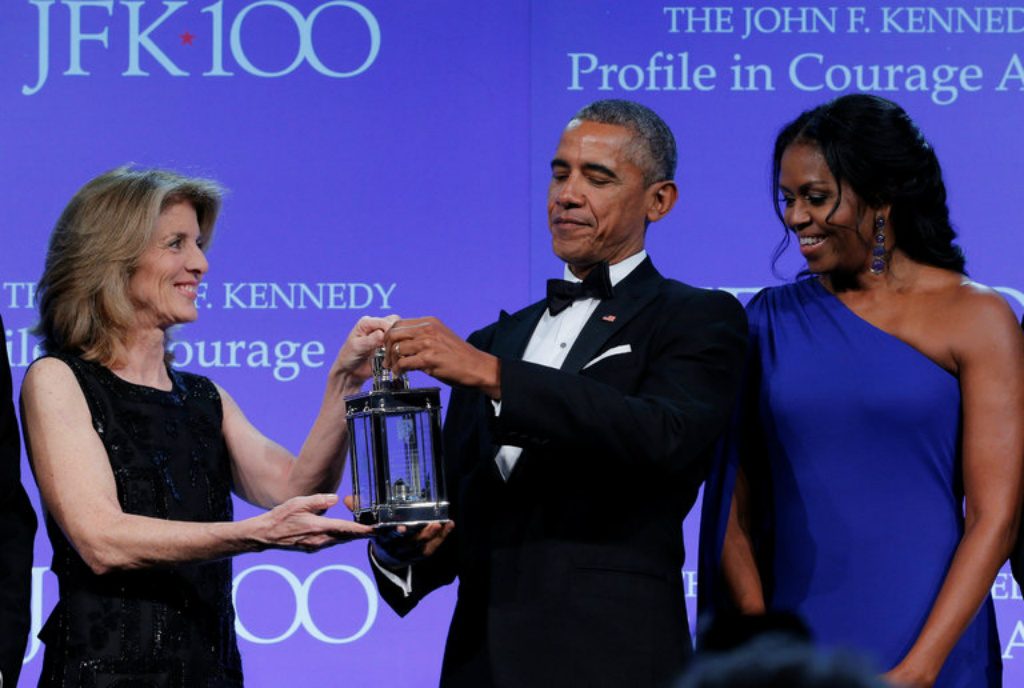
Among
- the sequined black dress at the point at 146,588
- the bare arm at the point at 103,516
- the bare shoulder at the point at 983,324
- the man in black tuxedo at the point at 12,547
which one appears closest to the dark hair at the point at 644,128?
the bare shoulder at the point at 983,324

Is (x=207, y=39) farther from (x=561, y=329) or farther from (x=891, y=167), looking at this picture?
(x=891, y=167)

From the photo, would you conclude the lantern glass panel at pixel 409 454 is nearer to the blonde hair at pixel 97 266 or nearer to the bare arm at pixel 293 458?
the bare arm at pixel 293 458

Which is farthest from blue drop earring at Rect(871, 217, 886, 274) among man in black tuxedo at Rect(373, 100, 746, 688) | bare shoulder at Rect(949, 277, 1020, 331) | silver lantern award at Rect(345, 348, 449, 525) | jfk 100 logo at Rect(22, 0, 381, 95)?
jfk 100 logo at Rect(22, 0, 381, 95)

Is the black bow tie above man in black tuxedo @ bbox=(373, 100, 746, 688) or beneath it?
above

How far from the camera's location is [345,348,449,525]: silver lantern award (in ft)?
8.21


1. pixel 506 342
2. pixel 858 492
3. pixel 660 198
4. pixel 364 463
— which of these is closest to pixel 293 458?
pixel 364 463

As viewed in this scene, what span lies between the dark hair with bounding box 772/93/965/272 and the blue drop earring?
0.07 feet

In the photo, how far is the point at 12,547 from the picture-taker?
265 centimetres

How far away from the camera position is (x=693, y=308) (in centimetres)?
257

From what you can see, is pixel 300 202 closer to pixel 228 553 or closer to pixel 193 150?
pixel 193 150

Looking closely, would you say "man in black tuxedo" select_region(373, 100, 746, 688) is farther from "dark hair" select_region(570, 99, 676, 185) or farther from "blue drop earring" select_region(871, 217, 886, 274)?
"blue drop earring" select_region(871, 217, 886, 274)

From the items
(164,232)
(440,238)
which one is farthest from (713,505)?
(440,238)

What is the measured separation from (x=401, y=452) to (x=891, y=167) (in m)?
0.94

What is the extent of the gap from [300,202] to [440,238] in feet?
1.23
